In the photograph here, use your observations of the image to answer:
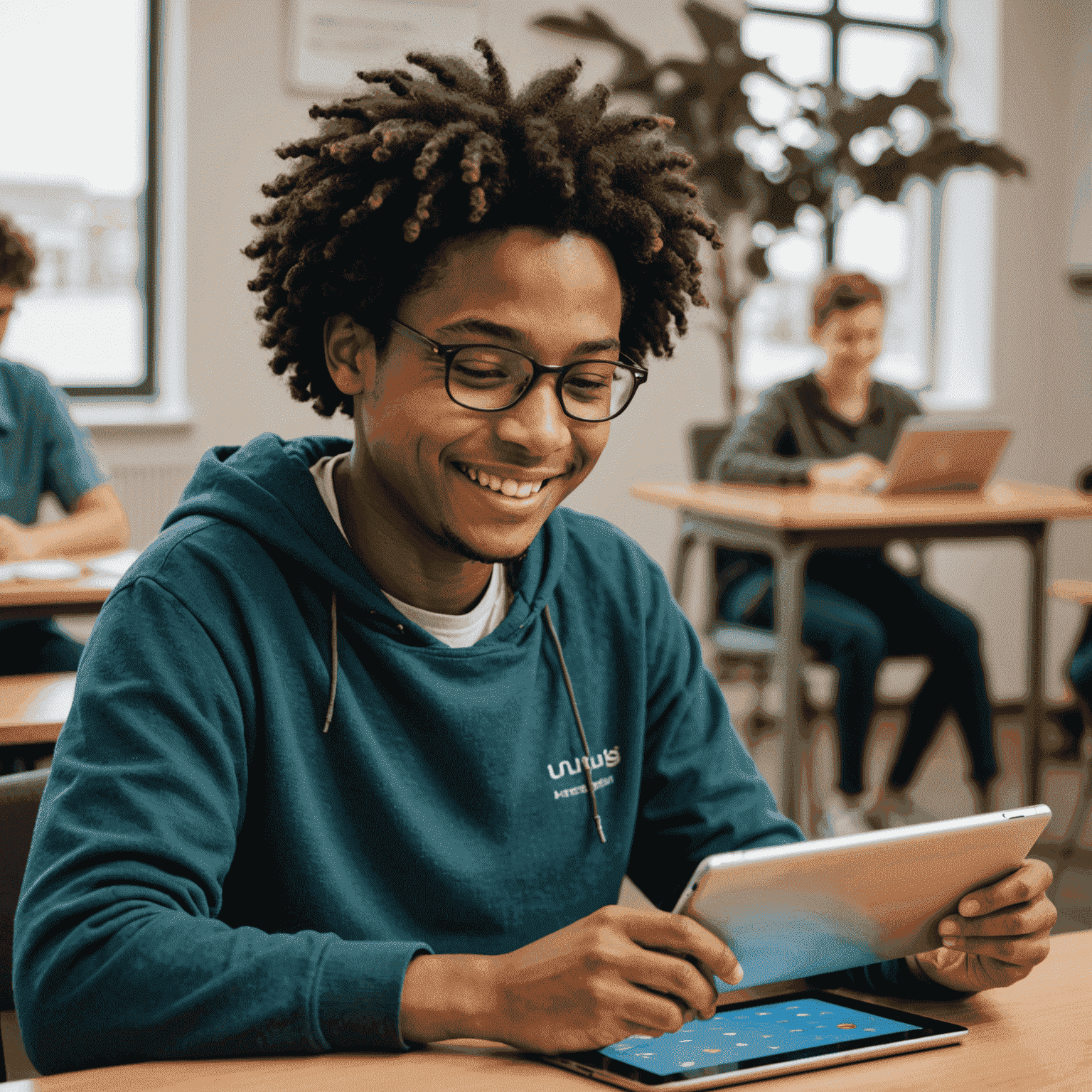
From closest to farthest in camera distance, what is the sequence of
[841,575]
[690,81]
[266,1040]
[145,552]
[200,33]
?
1. [266,1040]
2. [145,552]
3. [841,575]
4. [200,33]
5. [690,81]

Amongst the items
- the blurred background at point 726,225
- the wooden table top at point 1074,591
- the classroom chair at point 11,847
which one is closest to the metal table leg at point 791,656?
the wooden table top at point 1074,591

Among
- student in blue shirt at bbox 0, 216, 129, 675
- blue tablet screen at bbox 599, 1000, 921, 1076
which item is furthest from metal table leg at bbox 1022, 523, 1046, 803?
blue tablet screen at bbox 599, 1000, 921, 1076

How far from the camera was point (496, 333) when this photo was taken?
990 mm

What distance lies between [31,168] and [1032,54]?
3604 mm

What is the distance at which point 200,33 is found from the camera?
4.04 m

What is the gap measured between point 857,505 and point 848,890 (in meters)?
2.41

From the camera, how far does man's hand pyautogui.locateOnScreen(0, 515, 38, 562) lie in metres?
2.56

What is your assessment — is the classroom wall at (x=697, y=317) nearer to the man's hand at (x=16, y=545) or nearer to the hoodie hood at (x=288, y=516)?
the man's hand at (x=16, y=545)

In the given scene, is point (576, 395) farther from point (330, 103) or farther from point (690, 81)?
point (690, 81)

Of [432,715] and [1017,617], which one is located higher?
[432,715]

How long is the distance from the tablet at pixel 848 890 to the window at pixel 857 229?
4.17m

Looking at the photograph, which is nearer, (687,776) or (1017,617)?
(687,776)

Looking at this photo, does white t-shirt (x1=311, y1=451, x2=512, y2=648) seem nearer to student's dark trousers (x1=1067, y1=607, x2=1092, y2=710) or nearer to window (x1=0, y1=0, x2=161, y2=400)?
student's dark trousers (x1=1067, y1=607, x2=1092, y2=710)

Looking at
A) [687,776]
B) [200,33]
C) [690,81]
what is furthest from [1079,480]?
[687,776]
